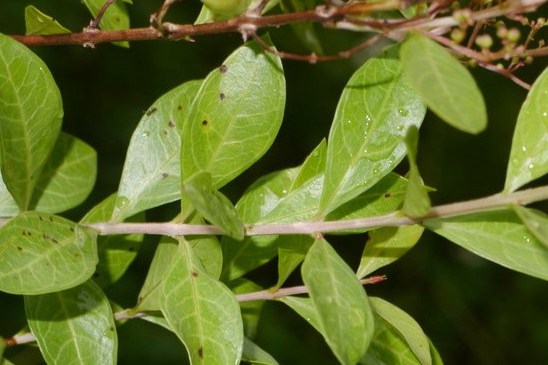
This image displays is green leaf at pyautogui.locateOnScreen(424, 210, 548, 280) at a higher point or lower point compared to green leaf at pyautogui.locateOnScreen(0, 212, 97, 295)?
lower

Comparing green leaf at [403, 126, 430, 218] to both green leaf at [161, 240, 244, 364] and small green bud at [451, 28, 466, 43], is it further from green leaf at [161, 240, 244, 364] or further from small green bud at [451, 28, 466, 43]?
green leaf at [161, 240, 244, 364]

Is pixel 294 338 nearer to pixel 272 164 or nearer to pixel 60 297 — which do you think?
pixel 272 164

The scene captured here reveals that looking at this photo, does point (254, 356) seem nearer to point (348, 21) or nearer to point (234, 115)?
point (234, 115)

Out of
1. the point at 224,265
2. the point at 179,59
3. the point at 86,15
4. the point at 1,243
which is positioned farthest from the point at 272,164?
the point at 1,243

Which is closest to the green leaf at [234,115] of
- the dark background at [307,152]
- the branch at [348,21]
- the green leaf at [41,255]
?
the branch at [348,21]

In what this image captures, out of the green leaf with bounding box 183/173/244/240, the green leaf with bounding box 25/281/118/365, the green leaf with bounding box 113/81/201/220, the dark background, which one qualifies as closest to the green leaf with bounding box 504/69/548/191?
the green leaf with bounding box 183/173/244/240

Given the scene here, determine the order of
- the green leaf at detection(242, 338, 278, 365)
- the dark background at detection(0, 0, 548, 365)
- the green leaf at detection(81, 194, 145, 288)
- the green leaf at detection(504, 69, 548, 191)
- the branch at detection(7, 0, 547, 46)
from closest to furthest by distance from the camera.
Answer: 1. the branch at detection(7, 0, 547, 46)
2. the green leaf at detection(504, 69, 548, 191)
3. the green leaf at detection(242, 338, 278, 365)
4. the green leaf at detection(81, 194, 145, 288)
5. the dark background at detection(0, 0, 548, 365)
